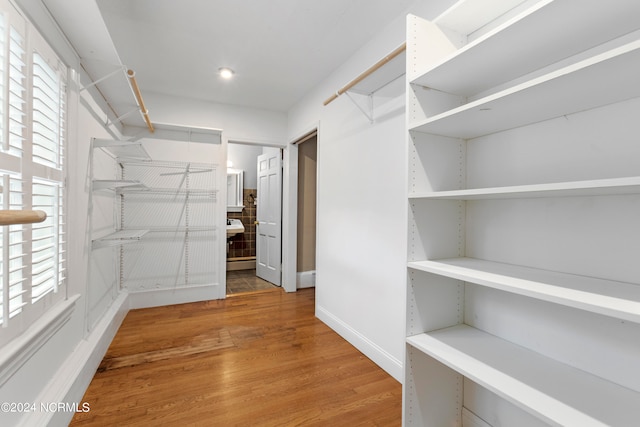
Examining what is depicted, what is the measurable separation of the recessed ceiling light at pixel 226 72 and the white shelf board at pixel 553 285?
8.40 ft

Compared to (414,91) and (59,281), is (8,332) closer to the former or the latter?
(59,281)

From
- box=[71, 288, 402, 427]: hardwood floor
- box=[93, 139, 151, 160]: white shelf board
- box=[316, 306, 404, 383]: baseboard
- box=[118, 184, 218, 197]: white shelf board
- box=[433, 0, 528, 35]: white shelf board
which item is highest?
box=[433, 0, 528, 35]: white shelf board

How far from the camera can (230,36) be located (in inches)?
91.4

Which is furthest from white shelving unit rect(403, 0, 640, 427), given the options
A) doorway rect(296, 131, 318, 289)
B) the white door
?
the white door

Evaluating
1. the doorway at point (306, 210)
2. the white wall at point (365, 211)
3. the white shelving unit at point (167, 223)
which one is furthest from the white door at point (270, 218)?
the white wall at point (365, 211)

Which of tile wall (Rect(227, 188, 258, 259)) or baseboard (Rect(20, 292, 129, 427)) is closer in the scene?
baseboard (Rect(20, 292, 129, 427))

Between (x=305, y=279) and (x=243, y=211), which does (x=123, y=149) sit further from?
(x=243, y=211)

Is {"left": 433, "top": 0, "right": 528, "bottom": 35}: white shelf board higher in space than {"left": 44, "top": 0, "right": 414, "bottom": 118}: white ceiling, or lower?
lower

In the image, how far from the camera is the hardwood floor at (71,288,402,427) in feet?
5.53

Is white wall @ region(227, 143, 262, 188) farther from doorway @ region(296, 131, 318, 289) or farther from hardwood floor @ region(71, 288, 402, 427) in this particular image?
hardwood floor @ region(71, 288, 402, 427)

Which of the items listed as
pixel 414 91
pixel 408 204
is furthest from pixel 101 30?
pixel 408 204

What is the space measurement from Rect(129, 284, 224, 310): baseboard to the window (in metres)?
1.97

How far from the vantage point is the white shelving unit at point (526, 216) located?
3.10 feet

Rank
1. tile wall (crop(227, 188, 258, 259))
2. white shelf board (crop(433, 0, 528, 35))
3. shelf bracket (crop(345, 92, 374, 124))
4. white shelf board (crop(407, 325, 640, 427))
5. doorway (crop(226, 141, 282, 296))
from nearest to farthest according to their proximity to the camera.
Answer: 1. white shelf board (crop(407, 325, 640, 427))
2. white shelf board (crop(433, 0, 528, 35))
3. shelf bracket (crop(345, 92, 374, 124))
4. doorway (crop(226, 141, 282, 296))
5. tile wall (crop(227, 188, 258, 259))
